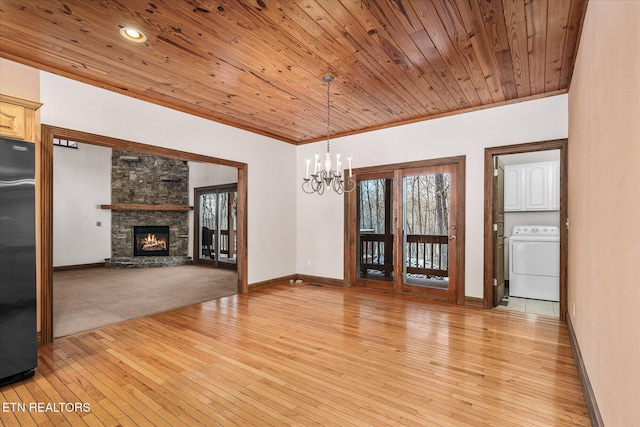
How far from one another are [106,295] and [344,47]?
5.27m

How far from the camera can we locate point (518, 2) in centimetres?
228

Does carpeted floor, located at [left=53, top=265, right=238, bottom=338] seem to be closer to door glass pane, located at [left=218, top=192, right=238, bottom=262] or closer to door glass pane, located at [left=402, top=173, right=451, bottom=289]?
door glass pane, located at [left=218, top=192, right=238, bottom=262]

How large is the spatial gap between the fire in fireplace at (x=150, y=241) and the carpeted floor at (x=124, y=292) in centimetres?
95

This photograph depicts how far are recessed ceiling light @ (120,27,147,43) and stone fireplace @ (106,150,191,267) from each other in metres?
6.87

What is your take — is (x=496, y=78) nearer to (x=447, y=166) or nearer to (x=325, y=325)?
(x=447, y=166)

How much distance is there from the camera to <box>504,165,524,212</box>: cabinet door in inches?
208

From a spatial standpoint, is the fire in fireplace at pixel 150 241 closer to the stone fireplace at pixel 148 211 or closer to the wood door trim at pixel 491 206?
the stone fireplace at pixel 148 211

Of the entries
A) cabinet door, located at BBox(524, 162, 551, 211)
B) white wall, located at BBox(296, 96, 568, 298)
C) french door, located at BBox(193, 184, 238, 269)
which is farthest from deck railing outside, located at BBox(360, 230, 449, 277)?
french door, located at BBox(193, 184, 238, 269)

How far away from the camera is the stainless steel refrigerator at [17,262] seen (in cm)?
238

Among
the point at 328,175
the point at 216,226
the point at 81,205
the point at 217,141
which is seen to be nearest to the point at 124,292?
the point at 217,141

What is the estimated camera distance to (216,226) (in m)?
8.80

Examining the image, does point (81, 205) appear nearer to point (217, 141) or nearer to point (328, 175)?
point (217, 141)

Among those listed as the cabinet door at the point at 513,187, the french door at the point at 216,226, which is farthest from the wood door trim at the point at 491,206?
the french door at the point at 216,226

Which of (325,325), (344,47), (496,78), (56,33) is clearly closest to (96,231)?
(56,33)
